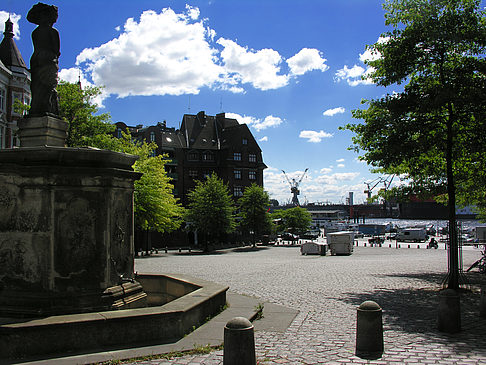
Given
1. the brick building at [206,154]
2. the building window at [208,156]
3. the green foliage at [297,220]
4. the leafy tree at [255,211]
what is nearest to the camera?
the leafy tree at [255,211]

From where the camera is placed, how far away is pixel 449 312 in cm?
810

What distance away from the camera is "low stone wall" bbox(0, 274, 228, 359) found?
5.82 meters

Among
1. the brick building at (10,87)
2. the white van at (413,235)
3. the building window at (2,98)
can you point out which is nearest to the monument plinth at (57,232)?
the brick building at (10,87)

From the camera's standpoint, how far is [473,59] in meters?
13.5

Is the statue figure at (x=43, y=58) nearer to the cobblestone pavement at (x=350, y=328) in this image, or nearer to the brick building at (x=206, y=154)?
the cobblestone pavement at (x=350, y=328)

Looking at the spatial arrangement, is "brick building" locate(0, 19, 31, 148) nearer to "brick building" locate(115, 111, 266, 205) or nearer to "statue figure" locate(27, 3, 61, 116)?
"brick building" locate(115, 111, 266, 205)

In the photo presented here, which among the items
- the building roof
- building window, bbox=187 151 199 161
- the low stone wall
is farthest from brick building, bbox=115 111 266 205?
the low stone wall

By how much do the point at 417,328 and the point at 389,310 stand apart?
2091mm

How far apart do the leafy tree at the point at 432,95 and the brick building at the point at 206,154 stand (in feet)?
174

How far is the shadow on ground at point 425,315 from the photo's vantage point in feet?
24.4

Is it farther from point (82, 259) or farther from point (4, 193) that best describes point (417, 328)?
point (4, 193)

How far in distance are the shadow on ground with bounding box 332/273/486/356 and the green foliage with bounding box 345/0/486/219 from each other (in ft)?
10.9

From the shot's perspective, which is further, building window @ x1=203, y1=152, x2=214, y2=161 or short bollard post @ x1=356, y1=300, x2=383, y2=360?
building window @ x1=203, y1=152, x2=214, y2=161

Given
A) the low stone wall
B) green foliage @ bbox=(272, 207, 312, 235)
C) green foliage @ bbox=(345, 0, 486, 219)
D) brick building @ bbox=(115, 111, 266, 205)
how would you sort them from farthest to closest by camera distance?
brick building @ bbox=(115, 111, 266, 205), green foliage @ bbox=(272, 207, 312, 235), green foliage @ bbox=(345, 0, 486, 219), the low stone wall
